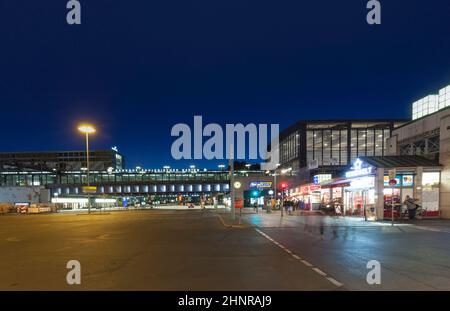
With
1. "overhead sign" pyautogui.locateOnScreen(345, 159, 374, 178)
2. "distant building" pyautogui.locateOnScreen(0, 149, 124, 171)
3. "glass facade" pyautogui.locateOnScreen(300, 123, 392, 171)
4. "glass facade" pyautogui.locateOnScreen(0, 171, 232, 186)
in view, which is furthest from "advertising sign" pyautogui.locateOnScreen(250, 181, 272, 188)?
"distant building" pyautogui.locateOnScreen(0, 149, 124, 171)

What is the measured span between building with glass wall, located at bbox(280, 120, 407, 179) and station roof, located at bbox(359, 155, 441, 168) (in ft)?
154

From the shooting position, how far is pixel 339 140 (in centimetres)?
8419

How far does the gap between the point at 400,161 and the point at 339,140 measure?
174 ft

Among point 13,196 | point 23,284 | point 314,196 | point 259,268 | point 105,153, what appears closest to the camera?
point 23,284

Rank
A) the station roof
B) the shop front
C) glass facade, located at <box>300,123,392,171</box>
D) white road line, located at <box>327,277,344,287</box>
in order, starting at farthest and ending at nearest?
glass facade, located at <box>300,123,392,171</box>, the station roof, the shop front, white road line, located at <box>327,277,344,287</box>

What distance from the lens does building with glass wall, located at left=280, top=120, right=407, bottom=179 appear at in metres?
82.5

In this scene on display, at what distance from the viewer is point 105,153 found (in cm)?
10169

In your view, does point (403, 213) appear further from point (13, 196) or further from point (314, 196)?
point (13, 196)

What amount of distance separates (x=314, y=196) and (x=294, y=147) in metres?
37.1

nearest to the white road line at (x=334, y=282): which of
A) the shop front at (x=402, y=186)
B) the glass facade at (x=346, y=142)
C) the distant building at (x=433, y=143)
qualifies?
the shop front at (x=402, y=186)

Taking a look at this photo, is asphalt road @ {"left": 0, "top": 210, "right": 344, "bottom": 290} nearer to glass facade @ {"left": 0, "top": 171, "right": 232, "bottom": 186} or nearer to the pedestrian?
the pedestrian

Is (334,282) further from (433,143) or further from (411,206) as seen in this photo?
(433,143)
